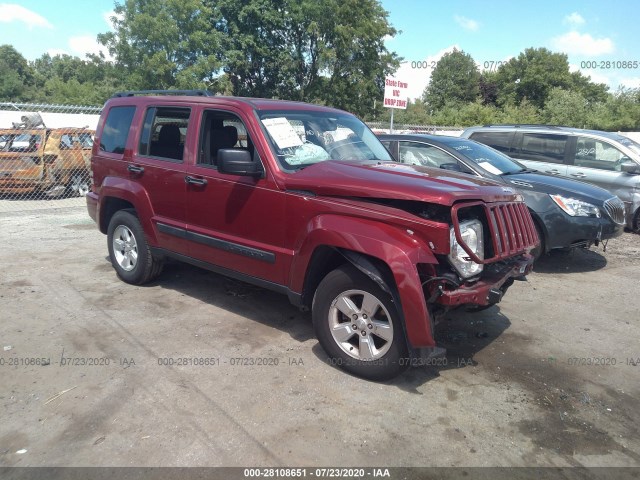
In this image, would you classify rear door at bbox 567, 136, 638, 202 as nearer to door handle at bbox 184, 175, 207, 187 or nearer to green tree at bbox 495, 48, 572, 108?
door handle at bbox 184, 175, 207, 187

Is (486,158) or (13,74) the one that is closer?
(486,158)

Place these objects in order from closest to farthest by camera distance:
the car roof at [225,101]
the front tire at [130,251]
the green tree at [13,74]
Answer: the car roof at [225,101]
the front tire at [130,251]
the green tree at [13,74]

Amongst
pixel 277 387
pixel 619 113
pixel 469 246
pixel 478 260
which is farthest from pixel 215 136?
pixel 619 113

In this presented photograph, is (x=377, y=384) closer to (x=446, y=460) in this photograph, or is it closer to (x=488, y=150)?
(x=446, y=460)

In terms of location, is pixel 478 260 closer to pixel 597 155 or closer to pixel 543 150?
pixel 543 150

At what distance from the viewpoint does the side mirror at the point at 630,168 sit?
8.88 metres

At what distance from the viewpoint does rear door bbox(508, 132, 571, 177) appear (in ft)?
29.9

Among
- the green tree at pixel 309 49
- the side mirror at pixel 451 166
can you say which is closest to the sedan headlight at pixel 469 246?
the side mirror at pixel 451 166

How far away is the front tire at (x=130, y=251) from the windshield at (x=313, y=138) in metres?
2.05

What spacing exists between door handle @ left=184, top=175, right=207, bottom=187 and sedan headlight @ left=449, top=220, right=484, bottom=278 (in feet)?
7.81

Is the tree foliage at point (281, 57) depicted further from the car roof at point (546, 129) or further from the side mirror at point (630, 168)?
the side mirror at point (630, 168)

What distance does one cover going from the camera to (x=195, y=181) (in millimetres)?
4824

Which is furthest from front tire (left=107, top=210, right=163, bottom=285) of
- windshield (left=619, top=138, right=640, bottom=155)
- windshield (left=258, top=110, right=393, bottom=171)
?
windshield (left=619, top=138, right=640, bottom=155)

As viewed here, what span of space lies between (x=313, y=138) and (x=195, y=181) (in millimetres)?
1180
